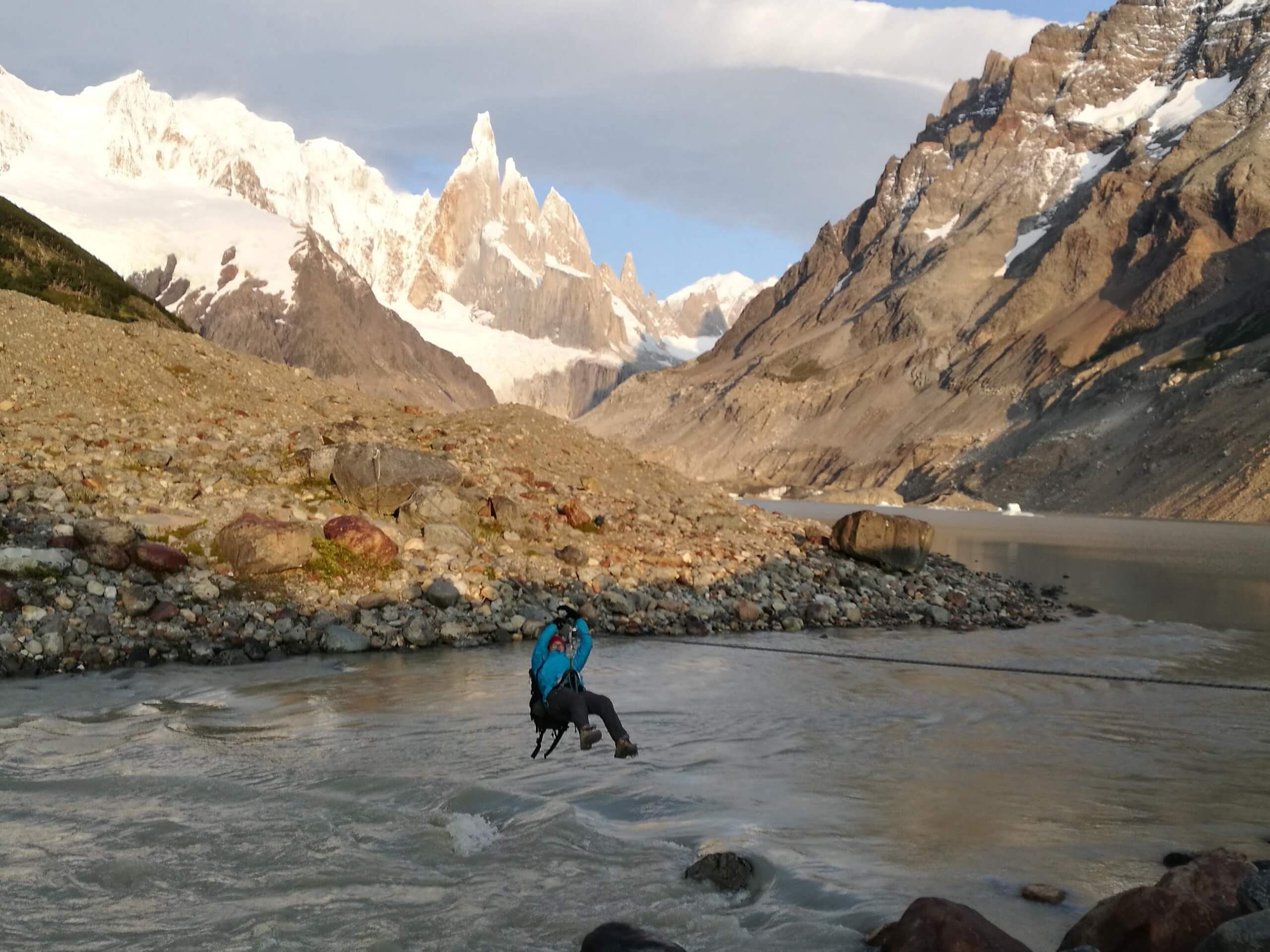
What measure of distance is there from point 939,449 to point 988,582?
113249 millimetres

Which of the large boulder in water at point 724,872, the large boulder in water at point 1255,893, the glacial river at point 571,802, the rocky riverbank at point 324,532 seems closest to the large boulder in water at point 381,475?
the rocky riverbank at point 324,532

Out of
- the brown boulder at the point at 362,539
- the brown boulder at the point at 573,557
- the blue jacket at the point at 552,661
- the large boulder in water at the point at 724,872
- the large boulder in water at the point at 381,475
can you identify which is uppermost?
the large boulder in water at the point at 381,475

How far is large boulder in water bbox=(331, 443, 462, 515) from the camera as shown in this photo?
24.7 meters

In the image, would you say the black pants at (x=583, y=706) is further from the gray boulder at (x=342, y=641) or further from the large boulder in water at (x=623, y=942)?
the gray boulder at (x=342, y=641)

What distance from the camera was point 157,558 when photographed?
19.4 metres

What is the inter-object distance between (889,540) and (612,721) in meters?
19.5

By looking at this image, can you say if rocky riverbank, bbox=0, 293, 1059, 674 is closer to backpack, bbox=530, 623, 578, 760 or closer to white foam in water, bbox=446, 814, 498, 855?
backpack, bbox=530, 623, 578, 760

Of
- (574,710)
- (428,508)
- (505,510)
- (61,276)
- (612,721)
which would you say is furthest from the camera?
(61,276)

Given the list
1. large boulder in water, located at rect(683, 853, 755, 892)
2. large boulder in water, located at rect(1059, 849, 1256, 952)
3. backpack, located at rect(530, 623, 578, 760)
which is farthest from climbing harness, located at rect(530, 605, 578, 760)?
large boulder in water, located at rect(1059, 849, 1256, 952)

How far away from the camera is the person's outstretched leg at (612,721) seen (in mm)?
11578

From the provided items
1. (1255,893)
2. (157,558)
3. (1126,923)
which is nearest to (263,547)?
(157,558)

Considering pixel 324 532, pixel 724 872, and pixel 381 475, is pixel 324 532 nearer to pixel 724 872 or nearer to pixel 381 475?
pixel 381 475

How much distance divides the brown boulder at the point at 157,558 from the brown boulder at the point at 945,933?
50.1ft

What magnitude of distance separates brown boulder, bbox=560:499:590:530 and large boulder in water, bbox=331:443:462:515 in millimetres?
2981
